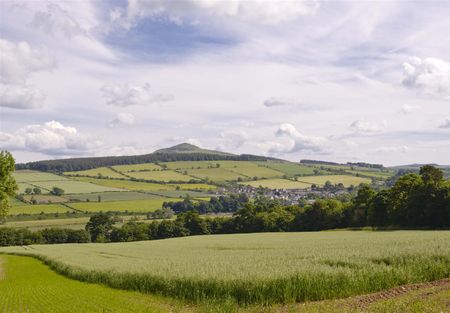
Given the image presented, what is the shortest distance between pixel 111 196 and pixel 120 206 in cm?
1691

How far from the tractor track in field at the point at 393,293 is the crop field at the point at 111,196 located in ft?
527

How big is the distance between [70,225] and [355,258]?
118 meters

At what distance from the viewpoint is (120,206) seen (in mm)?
163250

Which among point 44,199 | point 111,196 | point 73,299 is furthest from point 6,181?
point 111,196

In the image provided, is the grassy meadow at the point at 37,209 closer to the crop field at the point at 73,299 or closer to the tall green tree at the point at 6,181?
the tall green tree at the point at 6,181

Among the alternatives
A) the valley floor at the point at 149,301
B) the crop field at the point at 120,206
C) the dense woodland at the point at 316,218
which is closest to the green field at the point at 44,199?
the crop field at the point at 120,206

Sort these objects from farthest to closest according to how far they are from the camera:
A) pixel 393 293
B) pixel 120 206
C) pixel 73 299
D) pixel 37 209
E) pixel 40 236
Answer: pixel 120 206, pixel 37 209, pixel 40 236, pixel 73 299, pixel 393 293

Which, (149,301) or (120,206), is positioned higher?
(149,301)

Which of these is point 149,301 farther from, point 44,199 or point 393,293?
point 44,199

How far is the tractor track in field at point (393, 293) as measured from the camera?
17727mm

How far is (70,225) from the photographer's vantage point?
131 metres

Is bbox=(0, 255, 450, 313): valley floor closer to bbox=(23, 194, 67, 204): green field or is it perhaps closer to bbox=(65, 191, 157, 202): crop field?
bbox=(23, 194, 67, 204): green field

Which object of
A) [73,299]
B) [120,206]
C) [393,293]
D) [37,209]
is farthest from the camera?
[120,206]

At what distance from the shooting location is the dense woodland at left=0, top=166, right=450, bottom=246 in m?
73.9
